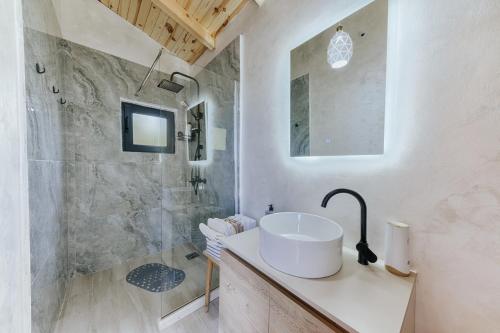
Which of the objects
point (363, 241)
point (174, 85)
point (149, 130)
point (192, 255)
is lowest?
point (192, 255)

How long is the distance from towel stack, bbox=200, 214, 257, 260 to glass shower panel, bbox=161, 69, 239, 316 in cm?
28

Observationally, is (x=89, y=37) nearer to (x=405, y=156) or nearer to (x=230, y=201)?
(x=230, y=201)

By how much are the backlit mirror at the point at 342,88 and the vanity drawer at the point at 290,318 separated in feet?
2.47

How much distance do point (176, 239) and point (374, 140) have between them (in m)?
2.08

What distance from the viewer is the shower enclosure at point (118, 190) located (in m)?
1.34

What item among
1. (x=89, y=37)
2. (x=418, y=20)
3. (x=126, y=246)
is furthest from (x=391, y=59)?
(x=126, y=246)

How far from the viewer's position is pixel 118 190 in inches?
79.6

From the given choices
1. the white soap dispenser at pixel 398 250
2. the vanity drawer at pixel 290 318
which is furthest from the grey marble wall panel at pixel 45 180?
the white soap dispenser at pixel 398 250

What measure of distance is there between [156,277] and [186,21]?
2.66 metres

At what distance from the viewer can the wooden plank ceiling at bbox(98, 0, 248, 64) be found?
1.67 meters

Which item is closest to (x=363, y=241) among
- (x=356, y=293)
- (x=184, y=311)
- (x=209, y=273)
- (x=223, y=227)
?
(x=356, y=293)

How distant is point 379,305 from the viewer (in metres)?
0.57

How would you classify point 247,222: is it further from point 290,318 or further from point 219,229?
point 290,318

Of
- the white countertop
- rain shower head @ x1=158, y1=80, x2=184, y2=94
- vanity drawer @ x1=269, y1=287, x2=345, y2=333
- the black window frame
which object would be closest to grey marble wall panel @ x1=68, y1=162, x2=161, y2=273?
the black window frame
